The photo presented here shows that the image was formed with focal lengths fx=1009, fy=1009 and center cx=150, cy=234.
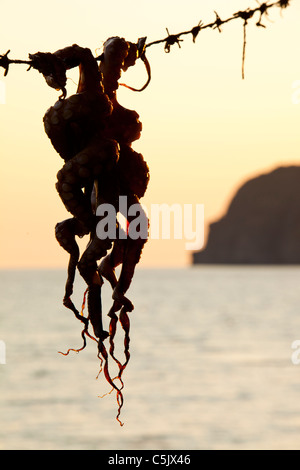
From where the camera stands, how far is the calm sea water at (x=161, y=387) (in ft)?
118

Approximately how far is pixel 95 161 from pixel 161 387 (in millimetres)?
43418

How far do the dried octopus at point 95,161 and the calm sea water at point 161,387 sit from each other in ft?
101

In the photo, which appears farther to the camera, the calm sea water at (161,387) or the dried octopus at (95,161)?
the calm sea water at (161,387)

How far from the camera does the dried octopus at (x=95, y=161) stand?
3211mm

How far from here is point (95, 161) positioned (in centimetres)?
319

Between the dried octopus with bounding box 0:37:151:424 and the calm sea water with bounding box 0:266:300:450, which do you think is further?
the calm sea water with bounding box 0:266:300:450

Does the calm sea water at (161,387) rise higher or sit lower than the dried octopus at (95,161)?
lower

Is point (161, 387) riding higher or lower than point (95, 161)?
lower

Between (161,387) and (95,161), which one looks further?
(161,387)

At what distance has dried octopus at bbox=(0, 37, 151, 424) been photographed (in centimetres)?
321

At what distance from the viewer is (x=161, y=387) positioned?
46000mm

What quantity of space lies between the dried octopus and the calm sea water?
30.7 metres

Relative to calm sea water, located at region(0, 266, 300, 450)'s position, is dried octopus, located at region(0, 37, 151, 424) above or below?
above
